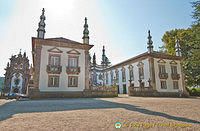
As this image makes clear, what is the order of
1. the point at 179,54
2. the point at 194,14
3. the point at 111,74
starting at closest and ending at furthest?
the point at 194,14, the point at 179,54, the point at 111,74

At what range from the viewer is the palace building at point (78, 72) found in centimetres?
1712

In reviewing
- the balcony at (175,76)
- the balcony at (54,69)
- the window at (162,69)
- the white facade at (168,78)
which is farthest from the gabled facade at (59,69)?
the balcony at (175,76)

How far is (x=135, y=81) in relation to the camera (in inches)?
1038

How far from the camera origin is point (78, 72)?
18.8 meters

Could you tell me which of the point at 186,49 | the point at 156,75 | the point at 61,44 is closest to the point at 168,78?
the point at 156,75

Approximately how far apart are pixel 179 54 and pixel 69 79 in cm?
2185

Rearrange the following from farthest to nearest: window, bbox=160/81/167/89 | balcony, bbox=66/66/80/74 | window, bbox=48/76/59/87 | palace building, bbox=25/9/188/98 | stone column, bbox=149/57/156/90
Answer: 1. window, bbox=160/81/167/89
2. stone column, bbox=149/57/156/90
3. balcony, bbox=66/66/80/74
4. window, bbox=48/76/59/87
5. palace building, bbox=25/9/188/98

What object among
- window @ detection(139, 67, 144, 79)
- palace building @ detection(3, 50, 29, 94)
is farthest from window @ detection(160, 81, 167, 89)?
palace building @ detection(3, 50, 29, 94)

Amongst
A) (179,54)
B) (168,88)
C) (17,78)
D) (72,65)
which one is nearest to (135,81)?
(168,88)

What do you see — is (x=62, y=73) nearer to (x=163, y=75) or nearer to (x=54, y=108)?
(x=54, y=108)

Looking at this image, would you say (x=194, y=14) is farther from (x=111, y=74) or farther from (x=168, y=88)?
(x=111, y=74)

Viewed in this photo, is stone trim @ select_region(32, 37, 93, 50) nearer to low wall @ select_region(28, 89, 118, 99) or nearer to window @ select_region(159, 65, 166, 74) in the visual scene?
low wall @ select_region(28, 89, 118, 99)

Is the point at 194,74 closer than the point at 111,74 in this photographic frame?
Yes

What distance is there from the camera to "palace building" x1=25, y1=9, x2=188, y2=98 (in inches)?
674
